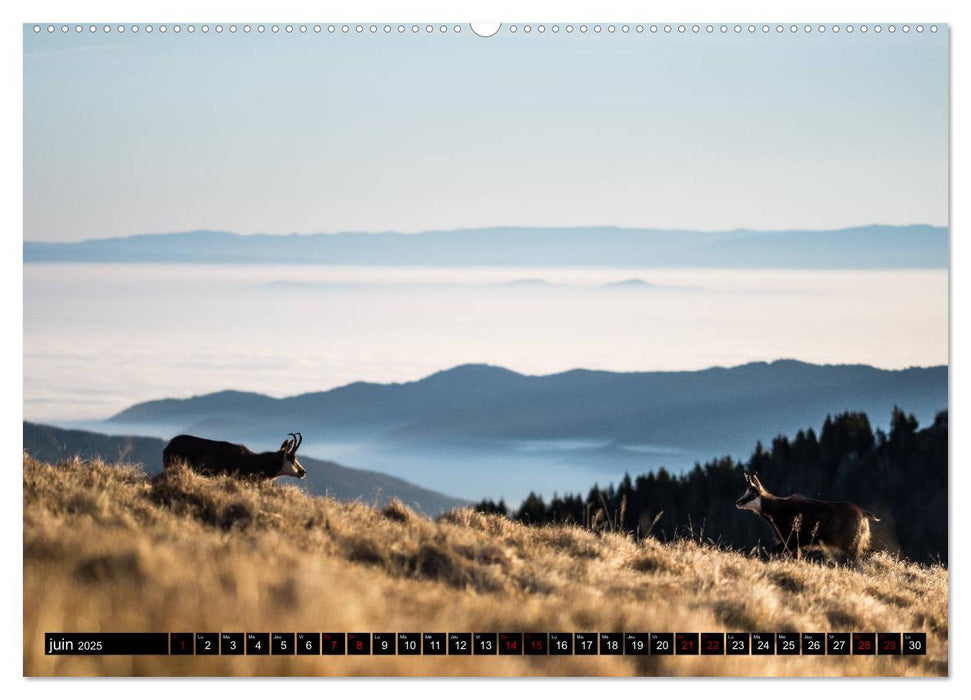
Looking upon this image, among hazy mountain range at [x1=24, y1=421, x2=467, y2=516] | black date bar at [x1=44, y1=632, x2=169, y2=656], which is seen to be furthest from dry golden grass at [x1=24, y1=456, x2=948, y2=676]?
hazy mountain range at [x1=24, y1=421, x2=467, y2=516]

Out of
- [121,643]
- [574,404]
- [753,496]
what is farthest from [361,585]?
[753,496]

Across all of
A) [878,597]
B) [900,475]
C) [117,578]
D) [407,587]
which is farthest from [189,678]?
[900,475]

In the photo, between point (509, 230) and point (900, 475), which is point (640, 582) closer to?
Answer: point (509, 230)

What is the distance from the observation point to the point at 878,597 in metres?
11.1

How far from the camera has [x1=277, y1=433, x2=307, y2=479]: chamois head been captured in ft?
38.2

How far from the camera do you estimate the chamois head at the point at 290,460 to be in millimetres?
11629

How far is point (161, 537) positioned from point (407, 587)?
212 centimetres

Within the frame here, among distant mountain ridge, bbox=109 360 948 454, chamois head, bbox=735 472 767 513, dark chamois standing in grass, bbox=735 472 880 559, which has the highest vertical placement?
distant mountain ridge, bbox=109 360 948 454

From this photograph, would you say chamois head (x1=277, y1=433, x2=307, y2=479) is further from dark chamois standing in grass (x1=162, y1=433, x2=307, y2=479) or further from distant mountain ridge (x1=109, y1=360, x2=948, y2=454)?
distant mountain ridge (x1=109, y1=360, x2=948, y2=454)

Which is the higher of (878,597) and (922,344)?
(922,344)

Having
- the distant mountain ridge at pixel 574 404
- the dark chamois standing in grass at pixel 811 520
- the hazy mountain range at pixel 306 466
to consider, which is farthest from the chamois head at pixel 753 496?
the hazy mountain range at pixel 306 466

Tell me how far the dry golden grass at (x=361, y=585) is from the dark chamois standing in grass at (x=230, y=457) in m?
0.47

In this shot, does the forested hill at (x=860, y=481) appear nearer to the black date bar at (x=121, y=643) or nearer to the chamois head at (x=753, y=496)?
the chamois head at (x=753, y=496)

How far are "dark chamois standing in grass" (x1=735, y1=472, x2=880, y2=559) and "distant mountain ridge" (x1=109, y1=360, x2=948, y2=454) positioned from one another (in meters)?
1.33
